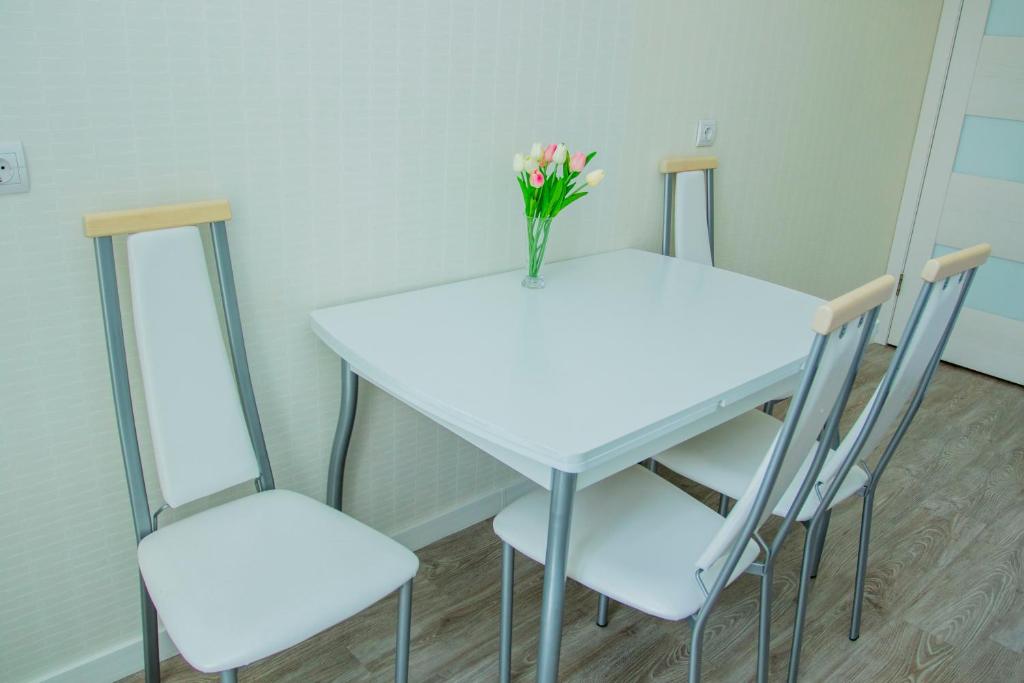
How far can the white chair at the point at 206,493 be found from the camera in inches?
53.7

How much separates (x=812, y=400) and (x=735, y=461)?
60cm

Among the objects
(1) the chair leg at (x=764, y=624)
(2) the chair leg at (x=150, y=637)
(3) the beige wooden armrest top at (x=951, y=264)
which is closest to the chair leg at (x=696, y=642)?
(1) the chair leg at (x=764, y=624)

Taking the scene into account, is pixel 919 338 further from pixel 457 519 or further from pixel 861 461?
pixel 457 519

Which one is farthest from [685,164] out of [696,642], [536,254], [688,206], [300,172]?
[696,642]

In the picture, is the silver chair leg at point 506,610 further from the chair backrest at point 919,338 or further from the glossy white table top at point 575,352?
the chair backrest at point 919,338

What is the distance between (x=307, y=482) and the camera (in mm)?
2020

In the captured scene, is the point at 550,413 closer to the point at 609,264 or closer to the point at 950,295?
the point at 950,295

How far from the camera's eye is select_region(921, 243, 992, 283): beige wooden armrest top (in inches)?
59.9

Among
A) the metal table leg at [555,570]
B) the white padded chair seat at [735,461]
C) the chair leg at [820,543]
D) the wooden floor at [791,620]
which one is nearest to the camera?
the metal table leg at [555,570]

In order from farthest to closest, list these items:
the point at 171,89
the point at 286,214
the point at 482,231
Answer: the point at 482,231
the point at 286,214
the point at 171,89

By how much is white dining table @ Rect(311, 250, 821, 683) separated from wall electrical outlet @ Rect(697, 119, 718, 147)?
0.58 meters

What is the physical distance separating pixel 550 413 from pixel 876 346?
3.02m

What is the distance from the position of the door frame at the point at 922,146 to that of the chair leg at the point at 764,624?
83.1 inches

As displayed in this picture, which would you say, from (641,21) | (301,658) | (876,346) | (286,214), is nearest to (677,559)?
(301,658)
